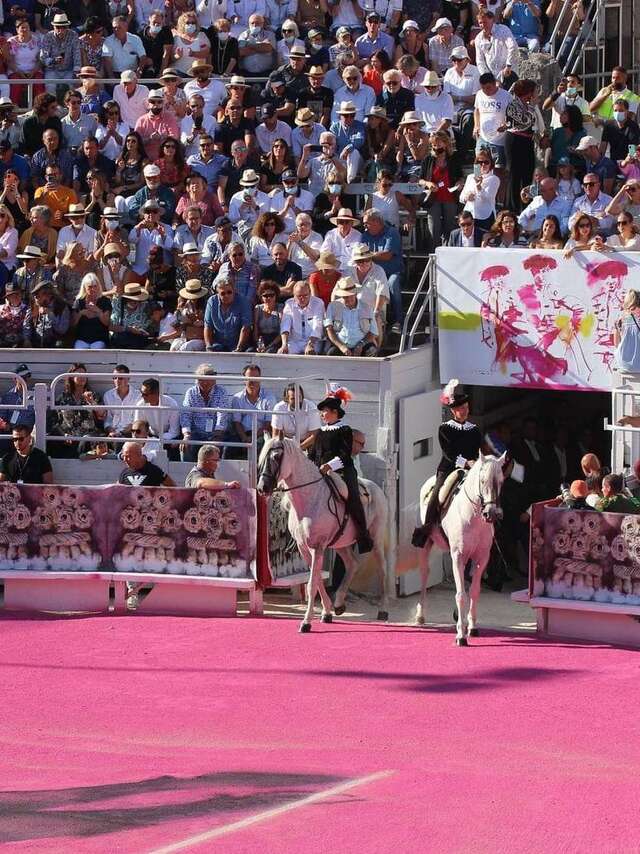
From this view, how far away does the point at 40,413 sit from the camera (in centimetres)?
2014

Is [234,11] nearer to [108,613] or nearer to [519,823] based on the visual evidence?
[108,613]

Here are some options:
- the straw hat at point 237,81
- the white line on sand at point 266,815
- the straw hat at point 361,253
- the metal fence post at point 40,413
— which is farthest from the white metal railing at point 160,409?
the white line on sand at point 266,815

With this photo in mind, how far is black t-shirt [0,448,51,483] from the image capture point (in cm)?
2003

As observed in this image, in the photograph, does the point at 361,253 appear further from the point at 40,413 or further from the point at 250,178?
the point at 40,413

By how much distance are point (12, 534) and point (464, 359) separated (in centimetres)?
533

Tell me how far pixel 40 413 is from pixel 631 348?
626 cm

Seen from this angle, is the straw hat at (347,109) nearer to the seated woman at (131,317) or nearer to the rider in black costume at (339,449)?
the seated woman at (131,317)

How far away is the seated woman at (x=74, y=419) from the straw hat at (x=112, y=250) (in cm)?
183

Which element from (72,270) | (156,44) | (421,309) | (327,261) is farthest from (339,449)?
(156,44)

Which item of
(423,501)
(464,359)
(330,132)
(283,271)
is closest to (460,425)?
(423,501)

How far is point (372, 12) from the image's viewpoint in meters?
24.8

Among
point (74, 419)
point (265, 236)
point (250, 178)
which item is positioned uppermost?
point (250, 178)

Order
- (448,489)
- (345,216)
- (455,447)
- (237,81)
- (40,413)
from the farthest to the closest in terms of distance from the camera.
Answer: (237,81) → (345,216) → (40,413) → (455,447) → (448,489)

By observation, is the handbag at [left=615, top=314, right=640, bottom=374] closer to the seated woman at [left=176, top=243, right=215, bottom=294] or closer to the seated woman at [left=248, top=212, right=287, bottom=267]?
the seated woman at [left=248, top=212, right=287, bottom=267]
